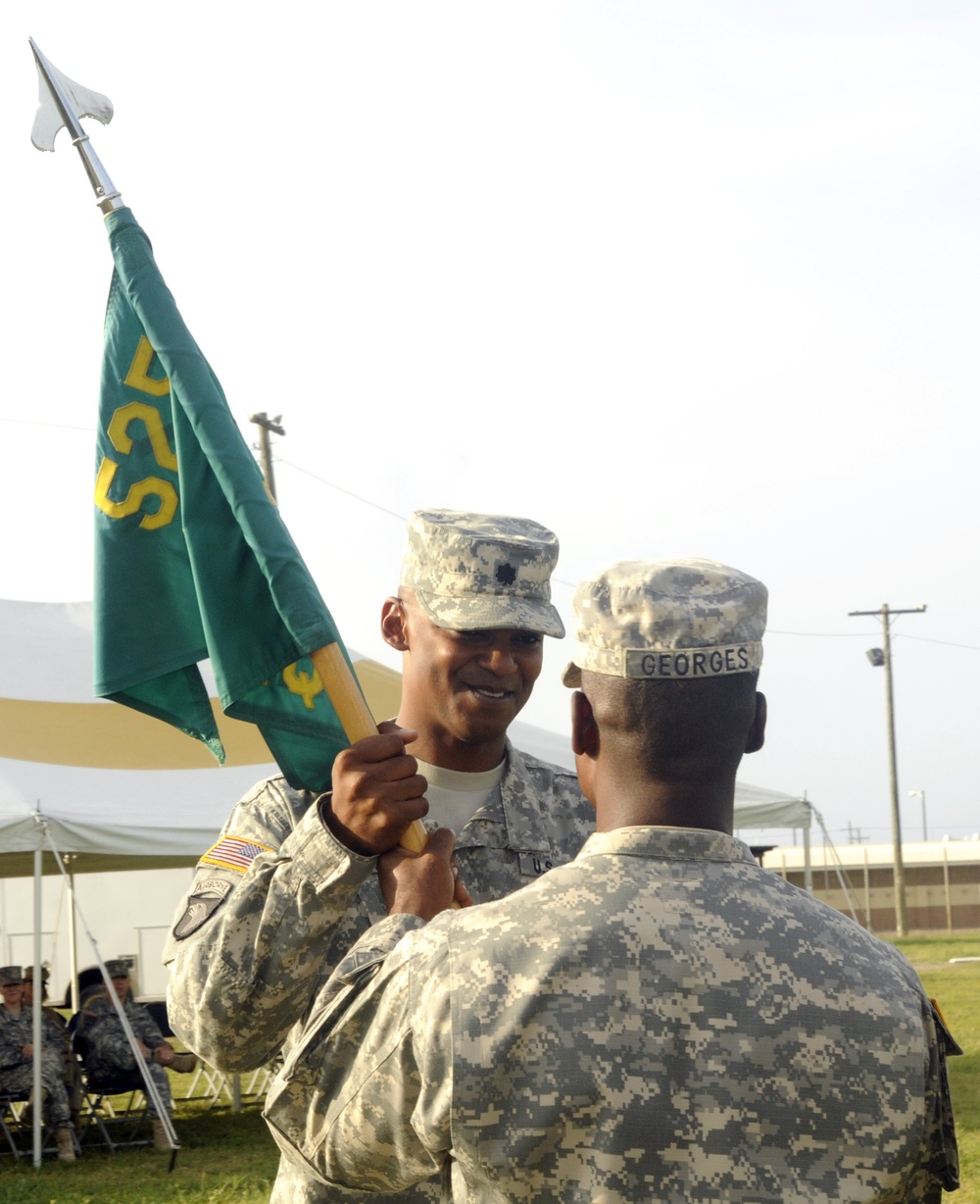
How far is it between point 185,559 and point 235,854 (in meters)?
0.61

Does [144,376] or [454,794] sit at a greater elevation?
[144,376]

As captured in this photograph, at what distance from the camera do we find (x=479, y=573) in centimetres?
290

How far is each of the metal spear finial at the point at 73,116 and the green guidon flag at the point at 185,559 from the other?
3.1 inches

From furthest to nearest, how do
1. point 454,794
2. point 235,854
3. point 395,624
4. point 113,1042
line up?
point 113,1042 → point 395,624 → point 454,794 → point 235,854

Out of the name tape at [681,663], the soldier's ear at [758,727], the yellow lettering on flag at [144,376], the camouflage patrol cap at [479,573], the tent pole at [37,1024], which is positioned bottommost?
the tent pole at [37,1024]

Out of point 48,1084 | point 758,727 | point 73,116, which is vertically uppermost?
point 73,116

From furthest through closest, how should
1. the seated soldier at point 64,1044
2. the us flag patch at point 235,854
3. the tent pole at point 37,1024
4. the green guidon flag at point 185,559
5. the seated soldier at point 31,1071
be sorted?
the seated soldier at point 64,1044 < the seated soldier at point 31,1071 < the tent pole at point 37,1024 < the green guidon flag at point 185,559 < the us flag patch at point 235,854

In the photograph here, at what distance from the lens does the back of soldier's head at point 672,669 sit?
6.23 ft

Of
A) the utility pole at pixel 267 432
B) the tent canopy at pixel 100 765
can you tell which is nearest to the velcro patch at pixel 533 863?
the tent canopy at pixel 100 765

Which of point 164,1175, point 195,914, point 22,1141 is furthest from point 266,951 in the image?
point 22,1141

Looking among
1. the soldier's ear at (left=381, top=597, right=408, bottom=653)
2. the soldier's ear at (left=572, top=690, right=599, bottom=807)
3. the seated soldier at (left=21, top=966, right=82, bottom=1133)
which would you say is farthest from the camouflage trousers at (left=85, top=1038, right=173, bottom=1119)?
the soldier's ear at (left=572, top=690, right=599, bottom=807)

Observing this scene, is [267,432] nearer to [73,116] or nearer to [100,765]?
[100,765]

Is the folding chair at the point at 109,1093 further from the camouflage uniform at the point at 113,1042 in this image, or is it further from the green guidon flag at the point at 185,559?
the green guidon flag at the point at 185,559

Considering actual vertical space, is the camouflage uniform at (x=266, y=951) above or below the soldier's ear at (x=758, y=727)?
below
